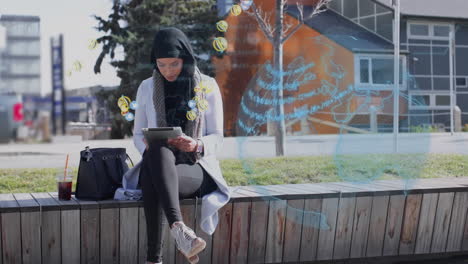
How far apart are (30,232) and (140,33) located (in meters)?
1.28

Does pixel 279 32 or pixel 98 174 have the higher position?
pixel 279 32

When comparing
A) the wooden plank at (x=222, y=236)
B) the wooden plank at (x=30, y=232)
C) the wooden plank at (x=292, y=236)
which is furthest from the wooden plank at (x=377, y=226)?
the wooden plank at (x=30, y=232)

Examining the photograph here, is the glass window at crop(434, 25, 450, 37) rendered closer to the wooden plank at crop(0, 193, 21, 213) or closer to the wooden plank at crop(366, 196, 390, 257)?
the wooden plank at crop(366, 196, 390, 257)

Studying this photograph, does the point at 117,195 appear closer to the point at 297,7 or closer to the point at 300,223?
the point at 300,223

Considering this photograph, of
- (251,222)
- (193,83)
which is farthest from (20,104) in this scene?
(251,222)

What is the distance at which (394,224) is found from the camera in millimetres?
3299

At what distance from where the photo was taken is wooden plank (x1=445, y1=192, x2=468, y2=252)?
339 cm

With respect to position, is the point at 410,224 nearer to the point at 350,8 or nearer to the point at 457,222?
the point at 457,222

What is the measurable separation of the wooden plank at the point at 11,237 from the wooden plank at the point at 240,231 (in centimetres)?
94

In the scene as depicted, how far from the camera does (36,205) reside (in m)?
2.71

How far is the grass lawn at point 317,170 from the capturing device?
2877 millimetres

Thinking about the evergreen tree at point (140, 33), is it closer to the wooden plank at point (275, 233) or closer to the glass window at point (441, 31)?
the wooden plank at point (275, 233)

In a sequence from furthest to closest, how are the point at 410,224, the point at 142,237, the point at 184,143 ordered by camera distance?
the point at 410,224
the point at 142,237
the point at 184,143

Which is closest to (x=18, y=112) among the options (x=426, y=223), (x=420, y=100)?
(x=420, y=100)
